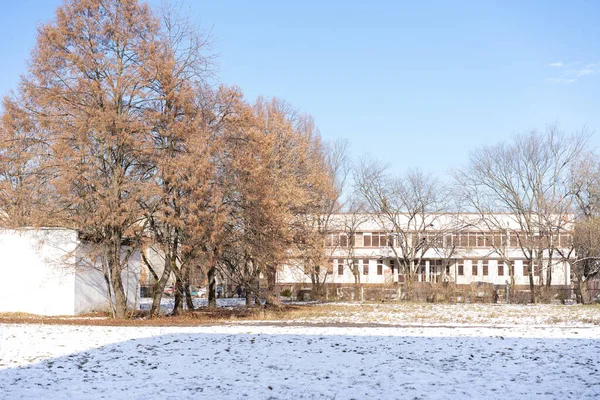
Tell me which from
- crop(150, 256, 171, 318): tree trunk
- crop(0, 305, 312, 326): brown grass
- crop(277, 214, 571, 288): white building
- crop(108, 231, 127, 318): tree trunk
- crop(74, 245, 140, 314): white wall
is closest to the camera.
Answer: crop(0, 305, 312, 326): brown grass

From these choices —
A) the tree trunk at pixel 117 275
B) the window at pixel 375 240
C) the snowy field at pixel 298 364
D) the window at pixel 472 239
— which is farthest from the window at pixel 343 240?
the snowy field at pixel 298 364

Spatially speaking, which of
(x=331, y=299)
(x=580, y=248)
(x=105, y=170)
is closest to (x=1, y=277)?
(x=105, y=170)

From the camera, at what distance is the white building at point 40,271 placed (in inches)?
1054

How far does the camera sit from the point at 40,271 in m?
27.0

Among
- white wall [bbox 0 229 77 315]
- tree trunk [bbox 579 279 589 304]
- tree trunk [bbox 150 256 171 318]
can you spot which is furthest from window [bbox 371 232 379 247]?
white wall [bbox 0 229 77 315]

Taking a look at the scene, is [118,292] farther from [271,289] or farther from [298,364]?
[298,364]

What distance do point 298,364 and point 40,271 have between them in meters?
17.3

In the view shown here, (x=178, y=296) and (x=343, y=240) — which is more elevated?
(x=343, y=240)

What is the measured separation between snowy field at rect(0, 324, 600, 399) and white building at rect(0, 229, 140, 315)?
320 inches

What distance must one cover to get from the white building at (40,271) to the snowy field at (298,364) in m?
8.13

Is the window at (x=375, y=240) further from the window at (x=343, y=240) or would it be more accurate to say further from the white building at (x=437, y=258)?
the window at (x=343, y=240)

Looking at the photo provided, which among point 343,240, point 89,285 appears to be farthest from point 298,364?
point 343,240

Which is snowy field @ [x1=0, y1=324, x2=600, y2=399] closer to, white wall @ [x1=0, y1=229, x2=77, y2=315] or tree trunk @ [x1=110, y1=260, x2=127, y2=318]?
tree trunk @ [x1=110, y1=260, x2=127, y2=318]

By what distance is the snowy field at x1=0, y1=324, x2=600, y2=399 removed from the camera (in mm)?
10750
